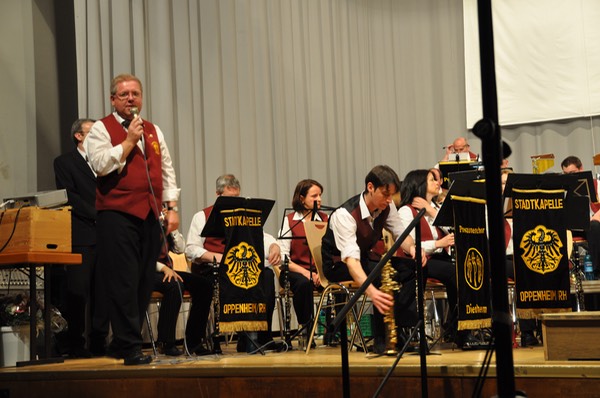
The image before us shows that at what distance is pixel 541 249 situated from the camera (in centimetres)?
463

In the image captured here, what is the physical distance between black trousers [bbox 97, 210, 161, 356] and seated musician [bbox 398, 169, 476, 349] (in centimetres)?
166

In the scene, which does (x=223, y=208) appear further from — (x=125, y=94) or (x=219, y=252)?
(x=125, y=94)

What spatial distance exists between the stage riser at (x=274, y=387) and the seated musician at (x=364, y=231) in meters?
0.78

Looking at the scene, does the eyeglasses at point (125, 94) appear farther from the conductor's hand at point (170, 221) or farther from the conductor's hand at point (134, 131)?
the conductor's hand at point (170, 221)

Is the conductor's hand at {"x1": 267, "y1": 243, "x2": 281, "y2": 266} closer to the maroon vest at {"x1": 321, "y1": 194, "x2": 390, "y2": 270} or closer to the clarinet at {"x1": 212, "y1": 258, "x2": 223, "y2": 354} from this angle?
the clarinet at {"x1": 212, "y1": 258, "x2": 223, "y2": 354}

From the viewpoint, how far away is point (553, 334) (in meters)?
3.75

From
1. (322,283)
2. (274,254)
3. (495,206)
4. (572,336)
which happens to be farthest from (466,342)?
(495,206)

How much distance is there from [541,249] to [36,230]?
2795 mm

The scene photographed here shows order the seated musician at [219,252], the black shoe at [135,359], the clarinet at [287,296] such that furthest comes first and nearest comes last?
the clarinet at [287,296] → the seated musician at [219,252] → the black shoe at [135,359]

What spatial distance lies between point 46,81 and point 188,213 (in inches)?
64.3

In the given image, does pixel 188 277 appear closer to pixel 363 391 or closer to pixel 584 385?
pixel 363 391

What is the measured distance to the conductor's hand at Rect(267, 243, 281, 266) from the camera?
19.3 feet

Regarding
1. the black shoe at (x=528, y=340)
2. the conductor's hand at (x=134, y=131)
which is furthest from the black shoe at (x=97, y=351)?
the black shoe at (x=528, y=340)

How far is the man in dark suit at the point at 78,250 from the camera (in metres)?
5.53
